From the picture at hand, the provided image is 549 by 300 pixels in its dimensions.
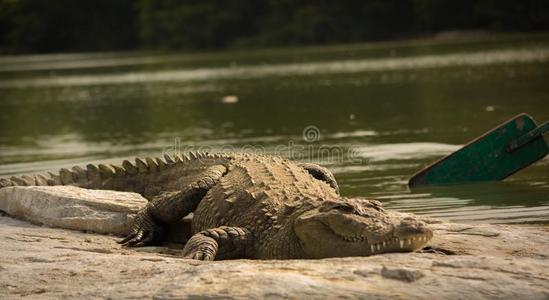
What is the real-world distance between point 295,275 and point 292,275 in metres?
0.02

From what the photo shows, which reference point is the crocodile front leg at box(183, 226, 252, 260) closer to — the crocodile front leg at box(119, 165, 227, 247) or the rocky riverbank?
the rocky riverbank

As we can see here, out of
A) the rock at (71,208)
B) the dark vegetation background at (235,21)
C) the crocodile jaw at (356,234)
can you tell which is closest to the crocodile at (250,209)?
the crocodile jaw at (356,234)

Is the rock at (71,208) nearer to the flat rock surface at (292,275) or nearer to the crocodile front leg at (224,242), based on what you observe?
the flat rock surface at (292,275)

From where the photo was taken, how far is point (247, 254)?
6258 mm

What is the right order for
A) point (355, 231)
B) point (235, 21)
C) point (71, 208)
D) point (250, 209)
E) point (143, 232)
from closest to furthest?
point (355, 231), point (250, 209), point (143, 232), point (71, 208), point (235, 21)

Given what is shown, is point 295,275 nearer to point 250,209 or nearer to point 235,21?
point 250,209

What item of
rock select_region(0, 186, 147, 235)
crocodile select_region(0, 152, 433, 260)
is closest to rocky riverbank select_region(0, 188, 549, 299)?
crocodile select_region(0, 152, 433, 260)

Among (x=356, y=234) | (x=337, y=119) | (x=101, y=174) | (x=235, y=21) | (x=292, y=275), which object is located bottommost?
(x=292, y=275)

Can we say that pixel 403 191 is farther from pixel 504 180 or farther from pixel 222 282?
pixel 222 282

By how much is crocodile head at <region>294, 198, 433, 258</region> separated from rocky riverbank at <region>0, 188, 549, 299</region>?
0.14 m

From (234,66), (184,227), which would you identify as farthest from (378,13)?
(184,227)

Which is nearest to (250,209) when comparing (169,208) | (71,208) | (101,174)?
(169,208)

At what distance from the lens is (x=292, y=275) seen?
478cm

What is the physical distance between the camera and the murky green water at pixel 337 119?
947 centimetres
